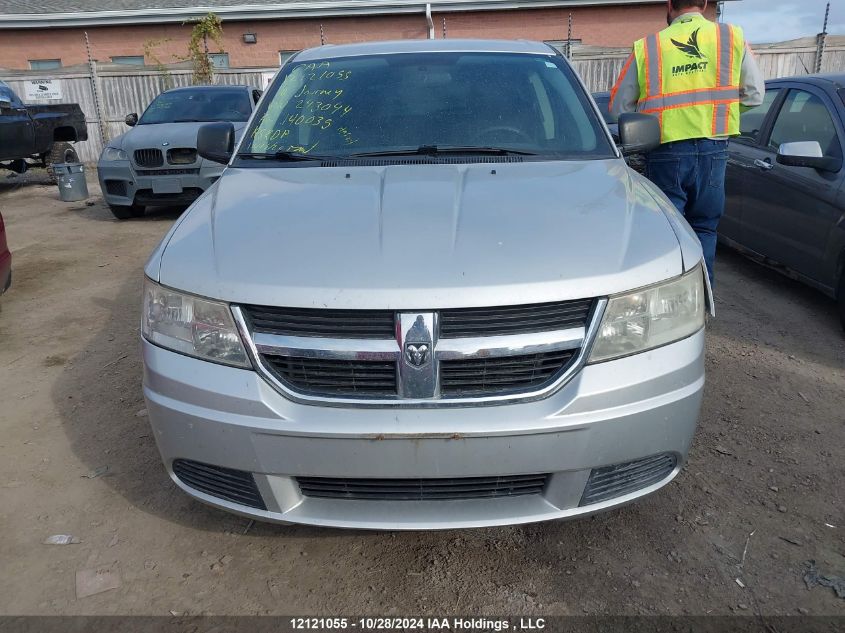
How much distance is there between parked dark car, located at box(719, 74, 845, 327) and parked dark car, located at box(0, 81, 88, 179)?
1022 cm

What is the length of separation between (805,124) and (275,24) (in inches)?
648

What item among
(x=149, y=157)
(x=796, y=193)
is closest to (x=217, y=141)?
(x=796, y=193)

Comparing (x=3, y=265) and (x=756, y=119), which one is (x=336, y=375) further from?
(x=756, y=119)

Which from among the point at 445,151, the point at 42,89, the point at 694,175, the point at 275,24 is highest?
the point at 275,24

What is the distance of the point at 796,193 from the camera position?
484 cm

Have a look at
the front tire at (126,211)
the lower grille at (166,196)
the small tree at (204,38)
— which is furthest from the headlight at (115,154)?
the small tree at (204,38)

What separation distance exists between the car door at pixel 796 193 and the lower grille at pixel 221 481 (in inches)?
160

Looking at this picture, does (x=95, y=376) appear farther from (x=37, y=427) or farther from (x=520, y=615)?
(x=520, y=615)

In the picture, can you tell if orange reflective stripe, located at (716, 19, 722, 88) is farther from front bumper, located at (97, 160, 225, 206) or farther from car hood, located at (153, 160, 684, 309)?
front bumper, located at (97, 160, 225, 206)

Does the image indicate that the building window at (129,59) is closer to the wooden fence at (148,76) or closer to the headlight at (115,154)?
the wooden fence at (148,76)

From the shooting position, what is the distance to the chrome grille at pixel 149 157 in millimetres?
8359

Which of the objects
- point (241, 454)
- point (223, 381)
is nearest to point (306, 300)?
point (223, 381)

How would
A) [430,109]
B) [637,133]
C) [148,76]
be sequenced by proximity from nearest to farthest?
[430,109] < [637,133] < [148,76]

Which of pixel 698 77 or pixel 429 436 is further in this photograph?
pixel 698 77
